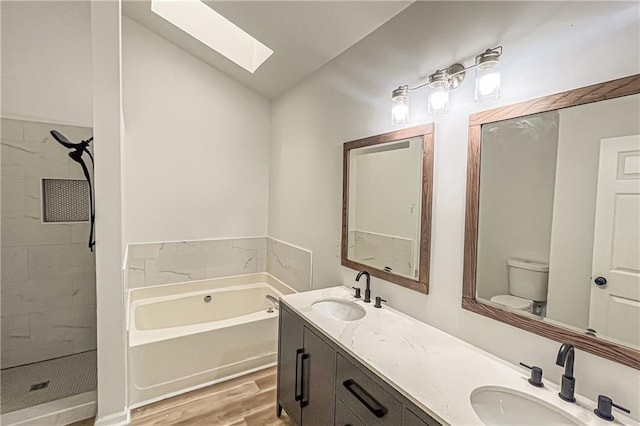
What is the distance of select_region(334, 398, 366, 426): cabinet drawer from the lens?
4.30ft

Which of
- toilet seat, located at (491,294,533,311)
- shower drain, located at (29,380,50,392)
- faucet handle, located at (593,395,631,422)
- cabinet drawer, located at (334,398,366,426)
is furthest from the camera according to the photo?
shower drain, located at (29,380,50,392)

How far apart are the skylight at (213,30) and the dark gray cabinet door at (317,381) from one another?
→ 2.33 metres

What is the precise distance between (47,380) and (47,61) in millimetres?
2564

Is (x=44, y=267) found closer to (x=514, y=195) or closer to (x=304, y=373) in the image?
(x=304, y=373)

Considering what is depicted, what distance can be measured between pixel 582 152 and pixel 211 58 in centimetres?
306

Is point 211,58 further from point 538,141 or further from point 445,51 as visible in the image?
point 538,141

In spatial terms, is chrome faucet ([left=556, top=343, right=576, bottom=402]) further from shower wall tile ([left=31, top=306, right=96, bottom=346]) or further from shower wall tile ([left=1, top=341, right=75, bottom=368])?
shower wall tile ([left=1, top=341, right=75, bottom=368])

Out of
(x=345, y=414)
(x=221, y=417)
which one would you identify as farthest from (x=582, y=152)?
(x=221, y=417)

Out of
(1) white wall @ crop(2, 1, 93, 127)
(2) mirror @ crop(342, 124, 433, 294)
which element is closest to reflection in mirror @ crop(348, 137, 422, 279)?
(2) mirror @ crop(342, 124, 433, 294)

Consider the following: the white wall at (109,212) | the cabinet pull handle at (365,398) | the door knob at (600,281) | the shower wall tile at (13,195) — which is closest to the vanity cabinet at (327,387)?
the cabinet pull handle at (365,398)

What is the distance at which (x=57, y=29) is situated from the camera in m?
2.51

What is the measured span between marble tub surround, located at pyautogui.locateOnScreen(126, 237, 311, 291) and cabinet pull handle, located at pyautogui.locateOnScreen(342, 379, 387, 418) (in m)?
1.35

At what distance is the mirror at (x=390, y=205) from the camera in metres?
1.65

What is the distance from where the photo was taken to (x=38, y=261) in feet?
8.34
